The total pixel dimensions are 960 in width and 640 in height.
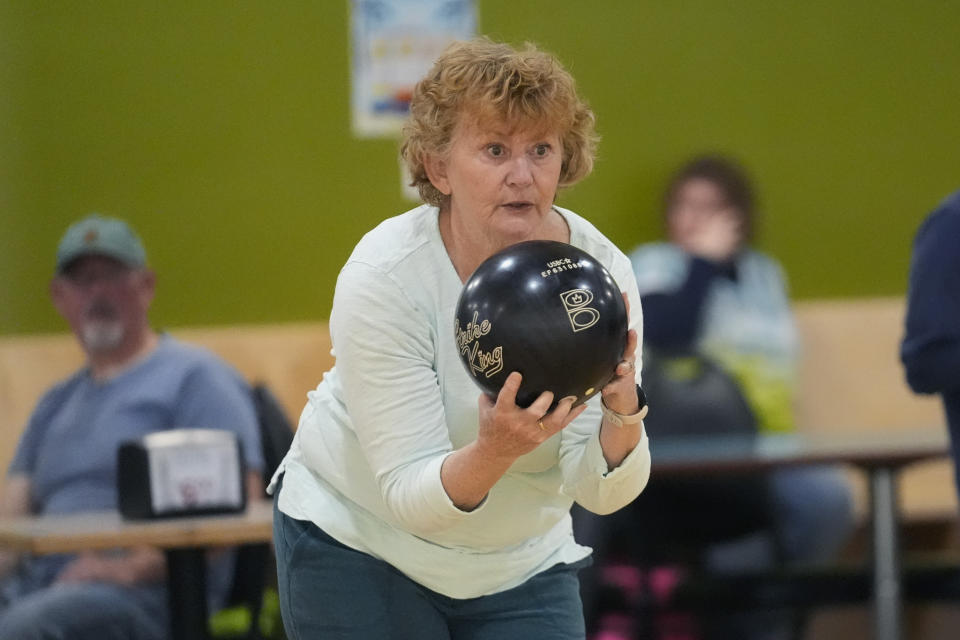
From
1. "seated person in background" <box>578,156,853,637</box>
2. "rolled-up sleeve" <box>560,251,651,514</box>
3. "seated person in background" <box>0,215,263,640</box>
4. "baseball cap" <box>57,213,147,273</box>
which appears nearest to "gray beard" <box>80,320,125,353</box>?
"seated person in background" <box>0,215,263,640</box>

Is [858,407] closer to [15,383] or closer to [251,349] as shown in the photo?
[251,349]

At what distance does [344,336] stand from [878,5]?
392 cm

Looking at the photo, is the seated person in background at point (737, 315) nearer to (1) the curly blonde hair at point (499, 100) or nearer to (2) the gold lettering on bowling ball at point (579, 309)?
(1) the curly blonde hair at point (499, 100)

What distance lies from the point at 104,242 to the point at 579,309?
219 centimetres

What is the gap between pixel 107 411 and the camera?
342cm

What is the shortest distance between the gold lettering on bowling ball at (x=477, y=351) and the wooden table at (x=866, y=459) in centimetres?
194

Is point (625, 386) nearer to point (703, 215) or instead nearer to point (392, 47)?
point (392, 47)

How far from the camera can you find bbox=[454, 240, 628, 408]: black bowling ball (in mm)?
1593

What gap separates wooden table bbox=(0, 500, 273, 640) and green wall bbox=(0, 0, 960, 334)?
4.45ft

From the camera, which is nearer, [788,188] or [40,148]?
[40,148]

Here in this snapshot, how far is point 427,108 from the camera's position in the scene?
181cm

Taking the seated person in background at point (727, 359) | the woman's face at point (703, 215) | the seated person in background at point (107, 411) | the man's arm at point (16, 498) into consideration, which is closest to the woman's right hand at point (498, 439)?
the seated person in background at point (107, 411)

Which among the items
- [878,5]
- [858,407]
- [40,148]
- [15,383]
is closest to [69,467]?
[15,383]

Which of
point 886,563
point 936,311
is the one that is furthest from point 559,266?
point 886,563
